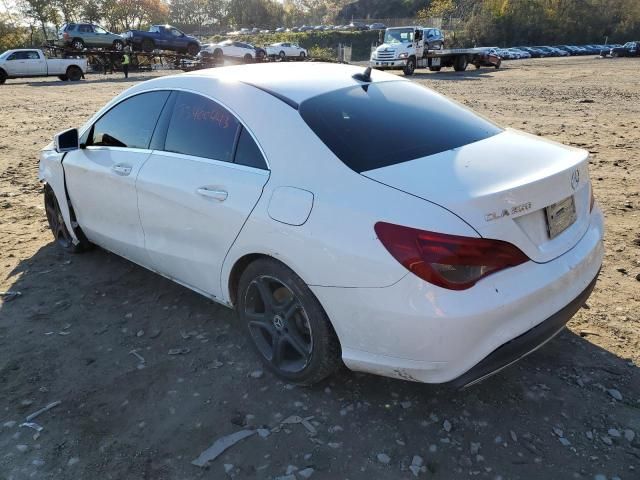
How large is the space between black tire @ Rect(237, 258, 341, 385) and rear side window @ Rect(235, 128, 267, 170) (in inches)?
20.6

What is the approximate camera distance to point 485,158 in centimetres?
266

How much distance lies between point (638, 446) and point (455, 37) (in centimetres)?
7657

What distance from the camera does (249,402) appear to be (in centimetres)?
283

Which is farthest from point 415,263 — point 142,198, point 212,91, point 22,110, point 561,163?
point 22,110

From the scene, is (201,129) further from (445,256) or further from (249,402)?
(445,256)

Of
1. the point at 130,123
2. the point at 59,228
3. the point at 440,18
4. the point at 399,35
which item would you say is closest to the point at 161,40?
the point at 399,35

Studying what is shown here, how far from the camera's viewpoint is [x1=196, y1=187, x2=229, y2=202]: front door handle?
2.90 m

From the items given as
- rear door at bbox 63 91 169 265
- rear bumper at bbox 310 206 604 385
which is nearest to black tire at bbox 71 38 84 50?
rear door at bbox 63 91 169 265

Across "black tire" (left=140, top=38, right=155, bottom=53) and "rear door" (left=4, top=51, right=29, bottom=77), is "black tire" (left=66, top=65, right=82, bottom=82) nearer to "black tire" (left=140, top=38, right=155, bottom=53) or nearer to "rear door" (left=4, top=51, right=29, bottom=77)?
"rear door" (left=4, top=51, right=29, bottom=77)

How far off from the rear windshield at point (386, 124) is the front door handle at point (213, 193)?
1.99 ft

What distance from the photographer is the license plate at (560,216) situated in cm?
248

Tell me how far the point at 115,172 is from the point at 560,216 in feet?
9.47

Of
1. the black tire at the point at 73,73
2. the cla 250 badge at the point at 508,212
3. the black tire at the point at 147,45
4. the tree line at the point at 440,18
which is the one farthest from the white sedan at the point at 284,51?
the cla 250 badge at the point at 508,212

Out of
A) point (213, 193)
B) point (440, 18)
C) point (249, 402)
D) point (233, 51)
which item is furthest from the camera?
point (440, 18)
